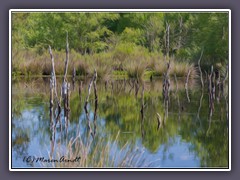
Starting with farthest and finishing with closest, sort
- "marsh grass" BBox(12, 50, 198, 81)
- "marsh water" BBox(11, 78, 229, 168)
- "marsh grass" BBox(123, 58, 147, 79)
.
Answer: "marsh grass" BBox(123, 58, 147, 79) < "marsh grass" BBox(12, 50, 198, 81) < "marsh water" BBox(11, 78, 229, 168)

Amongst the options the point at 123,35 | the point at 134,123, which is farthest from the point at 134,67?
the point at 134,123

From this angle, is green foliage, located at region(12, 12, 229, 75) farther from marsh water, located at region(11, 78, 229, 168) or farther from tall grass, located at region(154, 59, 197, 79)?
marsh water, located at region(11, 78, 229, 168)

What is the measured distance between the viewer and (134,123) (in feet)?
28.2

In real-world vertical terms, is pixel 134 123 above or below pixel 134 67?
below

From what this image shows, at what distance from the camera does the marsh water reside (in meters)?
8.27

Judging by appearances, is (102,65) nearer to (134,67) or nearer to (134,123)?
(134,67)

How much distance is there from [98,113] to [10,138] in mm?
849

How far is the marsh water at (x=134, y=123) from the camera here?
8273 mm

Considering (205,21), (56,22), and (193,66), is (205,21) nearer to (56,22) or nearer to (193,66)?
(193,66)

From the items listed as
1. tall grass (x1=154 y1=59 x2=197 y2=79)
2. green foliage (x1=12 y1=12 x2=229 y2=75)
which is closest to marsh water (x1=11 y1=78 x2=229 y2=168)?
tall grass (x1=154 y1=59 x2=197 y2=79)

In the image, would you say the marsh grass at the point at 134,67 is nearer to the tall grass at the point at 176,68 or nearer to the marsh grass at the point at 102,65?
the marsh grass at the point at 102,65

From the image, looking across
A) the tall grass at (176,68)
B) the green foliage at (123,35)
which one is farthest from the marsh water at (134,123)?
the green foliage at (123,35)
